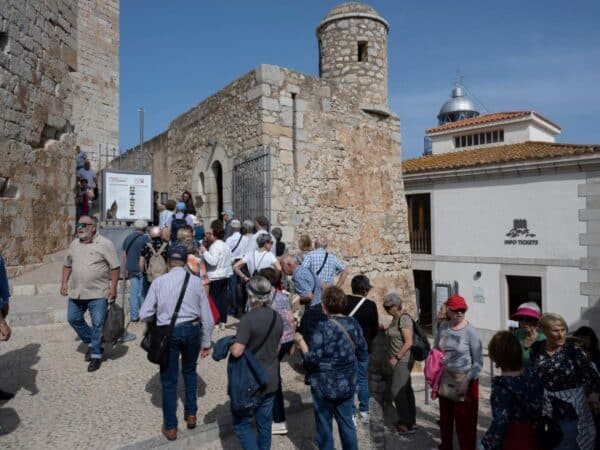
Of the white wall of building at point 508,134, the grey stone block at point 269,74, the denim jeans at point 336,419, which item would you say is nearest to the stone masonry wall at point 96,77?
the grey stone block at point 269,74

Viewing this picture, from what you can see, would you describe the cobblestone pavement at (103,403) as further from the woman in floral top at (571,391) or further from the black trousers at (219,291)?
the woman in floral top at (571,391)

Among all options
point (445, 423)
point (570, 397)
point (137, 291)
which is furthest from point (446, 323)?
point (137, 291)

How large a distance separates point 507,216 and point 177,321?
520 inches

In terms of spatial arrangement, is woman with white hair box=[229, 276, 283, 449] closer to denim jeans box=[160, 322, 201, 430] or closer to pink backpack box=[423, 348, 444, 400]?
Result: denim jeans box=[160, 322, 201, 430]

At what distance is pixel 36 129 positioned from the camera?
26.0 ft

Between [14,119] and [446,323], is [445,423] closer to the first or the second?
[446,323]

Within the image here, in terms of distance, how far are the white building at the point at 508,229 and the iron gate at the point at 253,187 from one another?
869cm

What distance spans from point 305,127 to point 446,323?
19.1 feet

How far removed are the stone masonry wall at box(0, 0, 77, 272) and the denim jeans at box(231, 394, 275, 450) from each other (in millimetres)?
5919

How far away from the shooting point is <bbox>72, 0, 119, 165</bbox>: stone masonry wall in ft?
51.1

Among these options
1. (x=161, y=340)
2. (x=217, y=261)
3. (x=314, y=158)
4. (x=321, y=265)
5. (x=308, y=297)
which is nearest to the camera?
(x=161, y=340)

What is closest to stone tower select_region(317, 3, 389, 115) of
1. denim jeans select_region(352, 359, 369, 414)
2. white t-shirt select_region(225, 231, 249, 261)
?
white t-shirt select_region(225, 231, 249, 261)

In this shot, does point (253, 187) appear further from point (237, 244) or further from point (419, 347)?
point (419, 347)

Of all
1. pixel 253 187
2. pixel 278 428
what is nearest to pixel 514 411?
pixel 278 428
